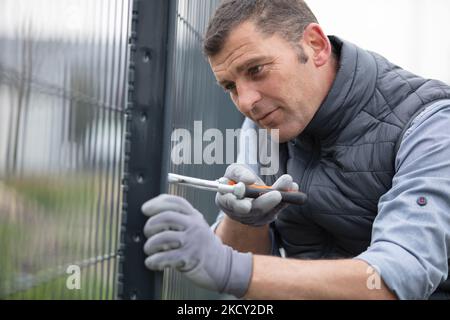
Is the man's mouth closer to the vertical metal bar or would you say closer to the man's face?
the man's face

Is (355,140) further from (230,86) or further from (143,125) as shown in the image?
(143,125)

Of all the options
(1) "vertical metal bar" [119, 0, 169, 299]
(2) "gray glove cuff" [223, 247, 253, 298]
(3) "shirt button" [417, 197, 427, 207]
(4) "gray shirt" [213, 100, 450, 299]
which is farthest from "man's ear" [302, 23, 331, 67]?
(2) "gray glove cuff" [223, 247, 253, 298]

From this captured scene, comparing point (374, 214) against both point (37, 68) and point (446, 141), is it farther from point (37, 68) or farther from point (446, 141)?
point (37, 68)

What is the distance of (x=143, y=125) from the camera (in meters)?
1.32

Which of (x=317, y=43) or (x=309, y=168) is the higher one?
(x=317, y=43)

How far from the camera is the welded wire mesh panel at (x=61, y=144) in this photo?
49.6 inches

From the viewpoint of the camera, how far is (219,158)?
2.95m

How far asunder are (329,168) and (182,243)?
988mm

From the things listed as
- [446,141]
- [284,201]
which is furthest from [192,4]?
[446,141]

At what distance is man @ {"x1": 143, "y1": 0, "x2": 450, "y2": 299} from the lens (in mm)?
1431

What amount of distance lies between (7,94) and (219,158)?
178 centimetres

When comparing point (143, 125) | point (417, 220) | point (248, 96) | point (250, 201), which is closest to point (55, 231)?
point (143, 125)

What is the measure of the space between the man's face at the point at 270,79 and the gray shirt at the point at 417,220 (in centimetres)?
39

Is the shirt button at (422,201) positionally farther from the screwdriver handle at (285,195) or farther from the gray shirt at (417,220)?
the screwdriver handle at (285,195)
